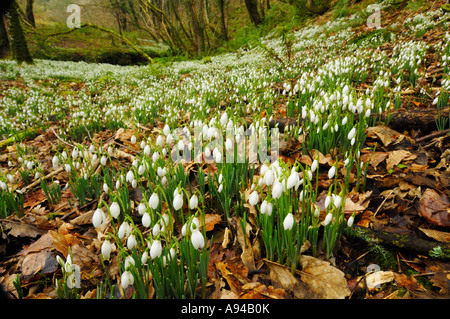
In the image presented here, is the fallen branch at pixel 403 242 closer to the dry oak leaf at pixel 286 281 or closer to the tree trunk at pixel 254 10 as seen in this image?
the dry oak leaf at pixel 286 281

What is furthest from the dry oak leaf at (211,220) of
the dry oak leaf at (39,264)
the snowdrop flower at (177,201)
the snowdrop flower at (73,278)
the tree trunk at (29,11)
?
the tree trunk at (29,11)

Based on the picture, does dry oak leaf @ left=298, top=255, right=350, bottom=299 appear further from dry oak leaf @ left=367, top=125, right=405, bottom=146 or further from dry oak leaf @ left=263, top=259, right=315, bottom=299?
dry oak leaf @ left=367, top=125, right=405, bottom=146

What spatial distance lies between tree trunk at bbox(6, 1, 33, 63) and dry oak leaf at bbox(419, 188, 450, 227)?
16.6 m

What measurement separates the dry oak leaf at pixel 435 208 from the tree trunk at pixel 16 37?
1664 centimetres

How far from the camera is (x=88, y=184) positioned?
7.96ft

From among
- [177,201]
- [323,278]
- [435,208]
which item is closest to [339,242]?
[323,278]

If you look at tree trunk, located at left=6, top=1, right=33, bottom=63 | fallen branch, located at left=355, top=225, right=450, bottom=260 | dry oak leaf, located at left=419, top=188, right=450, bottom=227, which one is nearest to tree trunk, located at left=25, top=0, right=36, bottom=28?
tree trunk, located at left=6, top=1, right=33, bottom=63

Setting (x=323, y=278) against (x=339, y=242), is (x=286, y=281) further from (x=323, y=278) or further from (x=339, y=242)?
(x=339, y=242)

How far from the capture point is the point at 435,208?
1.59 metres

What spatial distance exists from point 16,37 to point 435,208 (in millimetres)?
18488
